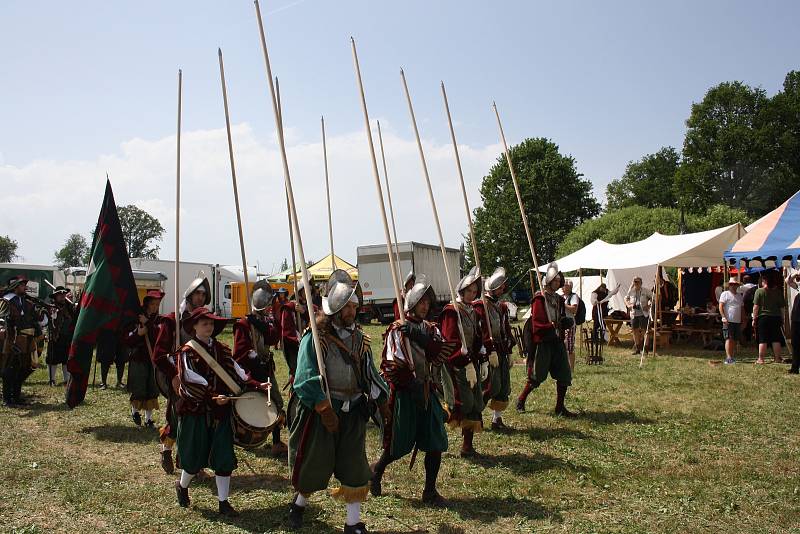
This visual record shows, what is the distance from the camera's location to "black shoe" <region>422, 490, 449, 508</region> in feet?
18.2

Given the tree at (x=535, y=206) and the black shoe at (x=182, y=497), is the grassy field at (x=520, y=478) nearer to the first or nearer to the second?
the black shoe at (x=182, y=497)

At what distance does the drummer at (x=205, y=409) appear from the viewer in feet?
17.3

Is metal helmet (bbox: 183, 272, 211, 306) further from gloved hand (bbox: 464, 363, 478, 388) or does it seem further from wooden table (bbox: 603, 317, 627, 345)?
wooden table (bbox: 603, 317, 627, 345)

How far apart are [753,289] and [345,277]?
14.2m

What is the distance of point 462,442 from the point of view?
7.49 m

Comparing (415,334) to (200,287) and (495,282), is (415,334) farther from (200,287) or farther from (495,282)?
(495,282)

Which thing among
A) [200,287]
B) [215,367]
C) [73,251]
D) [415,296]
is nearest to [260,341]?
[200,287]

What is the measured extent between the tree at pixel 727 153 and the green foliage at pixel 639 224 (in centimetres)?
571

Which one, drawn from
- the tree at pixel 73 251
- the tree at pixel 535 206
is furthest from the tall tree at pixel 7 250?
the tree at pixel 535 206

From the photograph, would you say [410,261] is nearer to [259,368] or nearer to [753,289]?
[753,289]

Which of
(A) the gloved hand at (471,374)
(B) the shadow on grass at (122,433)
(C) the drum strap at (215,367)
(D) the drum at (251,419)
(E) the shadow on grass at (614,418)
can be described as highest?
(C) the drum strap at (215,367)

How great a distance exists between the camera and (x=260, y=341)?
290 inches

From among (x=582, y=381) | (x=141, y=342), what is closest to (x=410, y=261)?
(x=582, y=381)

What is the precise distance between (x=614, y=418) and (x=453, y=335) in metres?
3.62
